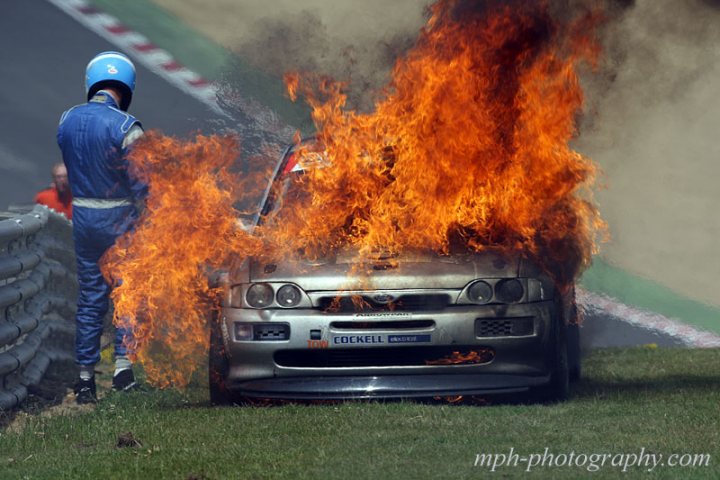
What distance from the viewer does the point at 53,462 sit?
6945 mm

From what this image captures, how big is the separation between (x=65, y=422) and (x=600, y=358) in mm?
6115

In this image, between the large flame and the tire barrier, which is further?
the tire barrier

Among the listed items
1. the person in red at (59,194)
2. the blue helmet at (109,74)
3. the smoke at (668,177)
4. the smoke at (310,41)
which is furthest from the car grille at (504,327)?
the smoke at (310,41)

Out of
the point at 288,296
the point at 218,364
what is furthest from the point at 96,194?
the point at 288,296

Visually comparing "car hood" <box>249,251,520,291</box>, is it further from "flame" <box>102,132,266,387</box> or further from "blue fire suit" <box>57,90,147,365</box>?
"blue fire suit" <box>57,90,147,365</box>

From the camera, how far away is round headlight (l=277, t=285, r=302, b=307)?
8.71 meters

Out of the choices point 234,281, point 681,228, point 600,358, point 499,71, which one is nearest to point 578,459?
point 234,281

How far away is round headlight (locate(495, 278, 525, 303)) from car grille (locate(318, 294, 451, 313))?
1.08ft

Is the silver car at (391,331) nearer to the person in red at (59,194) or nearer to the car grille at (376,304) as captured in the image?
the car grille at (376,304)

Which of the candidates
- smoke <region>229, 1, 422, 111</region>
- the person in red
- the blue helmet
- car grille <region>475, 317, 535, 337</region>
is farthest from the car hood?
smoke <region>229, 1, 422, 111</region>

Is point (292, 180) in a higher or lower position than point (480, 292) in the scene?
higher

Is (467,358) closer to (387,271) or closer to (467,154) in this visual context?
(387,271)

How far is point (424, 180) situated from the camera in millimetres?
9211

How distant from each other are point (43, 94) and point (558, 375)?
17.9 metres
